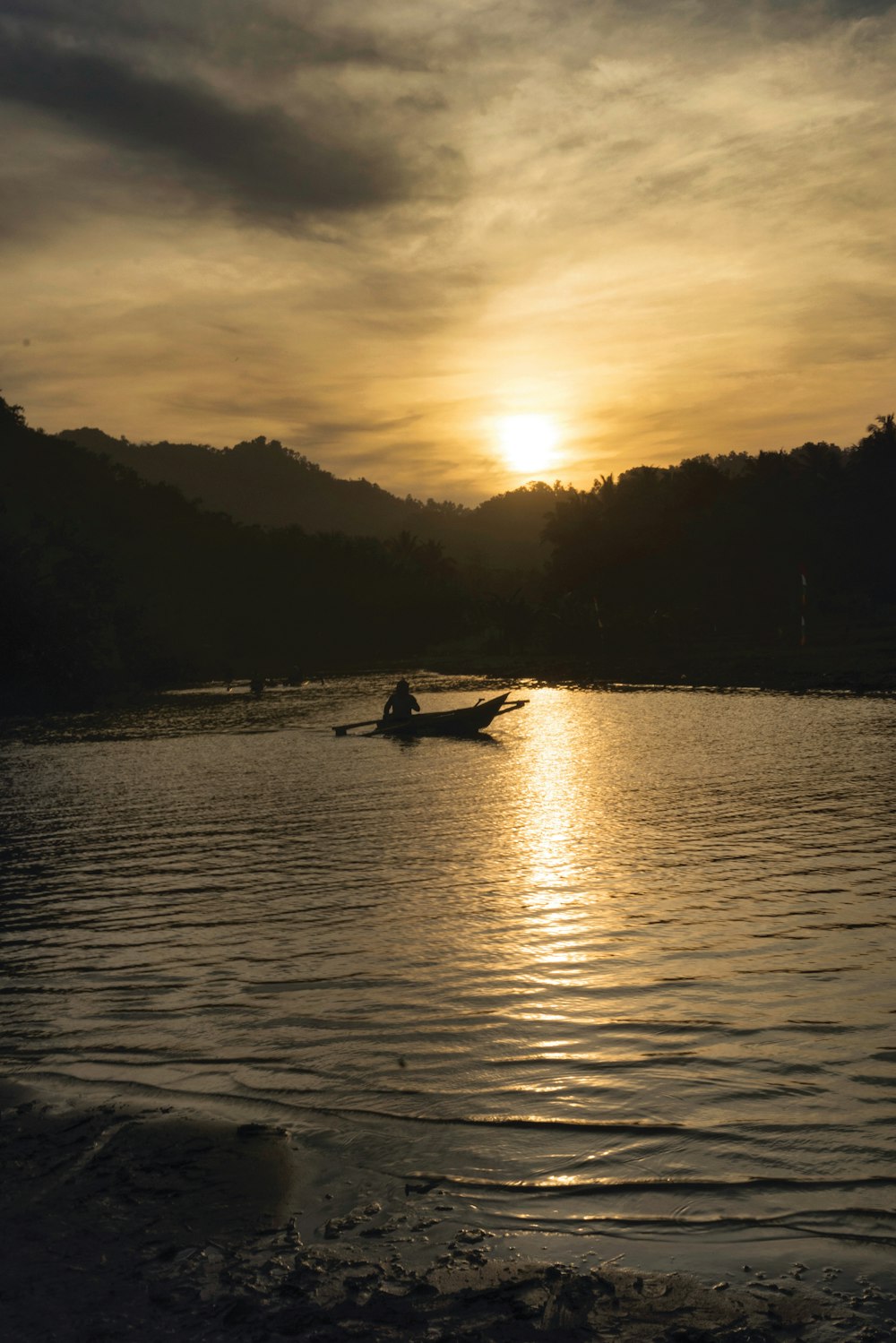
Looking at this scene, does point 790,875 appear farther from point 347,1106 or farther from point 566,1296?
point 566,1296

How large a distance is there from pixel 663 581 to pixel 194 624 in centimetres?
5471

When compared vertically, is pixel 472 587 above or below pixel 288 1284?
above

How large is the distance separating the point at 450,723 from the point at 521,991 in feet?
86.9

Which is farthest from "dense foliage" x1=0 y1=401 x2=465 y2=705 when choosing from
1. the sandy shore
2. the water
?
the sandy shore

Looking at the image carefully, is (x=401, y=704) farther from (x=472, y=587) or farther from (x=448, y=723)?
(x=472, y=587)

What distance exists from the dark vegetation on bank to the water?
3253cm

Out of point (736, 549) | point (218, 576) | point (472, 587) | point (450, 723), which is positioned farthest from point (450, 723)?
point (472, 587)

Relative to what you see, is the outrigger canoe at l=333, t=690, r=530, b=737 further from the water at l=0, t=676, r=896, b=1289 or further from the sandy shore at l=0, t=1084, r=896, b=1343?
the sandy shore at l=0, t=1084, r=896, b=1343

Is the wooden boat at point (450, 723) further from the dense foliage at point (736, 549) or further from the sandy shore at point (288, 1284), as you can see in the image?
the dense foliage at point (736, 549)

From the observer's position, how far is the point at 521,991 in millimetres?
9297

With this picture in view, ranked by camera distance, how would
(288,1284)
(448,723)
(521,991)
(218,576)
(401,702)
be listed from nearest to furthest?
(288,1284)
(521,991)
(448,723)
(401,702)
(218,576)

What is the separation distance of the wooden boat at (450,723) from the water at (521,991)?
12.3 meters

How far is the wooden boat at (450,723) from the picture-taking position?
35594mm

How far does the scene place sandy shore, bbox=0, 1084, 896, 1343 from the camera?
14.6 ft
